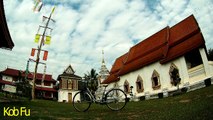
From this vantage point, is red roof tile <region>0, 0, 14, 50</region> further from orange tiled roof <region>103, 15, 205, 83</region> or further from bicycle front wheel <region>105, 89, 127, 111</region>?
orange tiled roof <region>103, 15, 205, 83</region>

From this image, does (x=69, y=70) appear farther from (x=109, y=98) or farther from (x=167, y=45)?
(x=109, y=98)

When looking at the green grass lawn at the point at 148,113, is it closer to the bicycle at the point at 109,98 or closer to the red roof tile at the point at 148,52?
the bicycle at the point at 109,98

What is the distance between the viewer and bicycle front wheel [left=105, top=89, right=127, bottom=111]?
1007 centimetres

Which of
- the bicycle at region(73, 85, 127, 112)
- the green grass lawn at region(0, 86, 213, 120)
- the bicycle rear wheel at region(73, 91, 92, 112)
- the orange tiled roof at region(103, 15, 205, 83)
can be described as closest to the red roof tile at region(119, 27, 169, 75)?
the orange tiled roof at region(103, 15, 205, 83)

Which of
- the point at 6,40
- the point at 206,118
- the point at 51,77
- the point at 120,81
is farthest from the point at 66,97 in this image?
the point at 206,118

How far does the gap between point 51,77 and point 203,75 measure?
41.8 meters

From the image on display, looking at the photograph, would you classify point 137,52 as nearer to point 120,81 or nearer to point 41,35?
point 120,81

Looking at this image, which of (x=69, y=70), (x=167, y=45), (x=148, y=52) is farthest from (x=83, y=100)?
(x=69, y=70)

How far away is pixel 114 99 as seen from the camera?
33.1ft

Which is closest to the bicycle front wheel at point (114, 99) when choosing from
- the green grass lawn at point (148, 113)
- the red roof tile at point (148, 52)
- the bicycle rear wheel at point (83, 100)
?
the green grass lawn at point (148, 113)

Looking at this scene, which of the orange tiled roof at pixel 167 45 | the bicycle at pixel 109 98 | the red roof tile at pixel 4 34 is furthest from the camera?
the orange tiled roof at pixel 167 45

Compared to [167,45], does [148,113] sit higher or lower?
lower

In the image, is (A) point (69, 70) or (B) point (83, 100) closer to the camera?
(B) point (83, 100)

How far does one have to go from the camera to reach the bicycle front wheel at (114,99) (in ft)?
33.0
